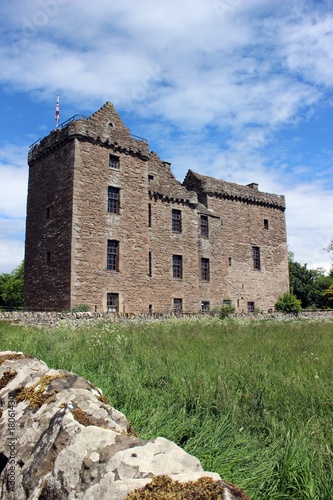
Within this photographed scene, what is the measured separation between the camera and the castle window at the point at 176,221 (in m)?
29.9

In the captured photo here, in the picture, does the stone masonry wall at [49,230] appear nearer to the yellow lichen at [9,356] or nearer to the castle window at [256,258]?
the yellow lichen at [9,356]

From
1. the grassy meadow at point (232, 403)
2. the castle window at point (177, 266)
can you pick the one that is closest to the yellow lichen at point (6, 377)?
the grassy meadow at point (232, 403)

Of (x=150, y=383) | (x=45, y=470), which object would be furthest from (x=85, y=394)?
(x=150, y=383)

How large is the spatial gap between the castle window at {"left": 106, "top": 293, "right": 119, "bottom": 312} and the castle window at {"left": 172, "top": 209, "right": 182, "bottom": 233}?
26.0 feet

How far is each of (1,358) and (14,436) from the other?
1.92m

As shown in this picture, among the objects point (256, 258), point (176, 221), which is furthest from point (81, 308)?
point (256, 258)

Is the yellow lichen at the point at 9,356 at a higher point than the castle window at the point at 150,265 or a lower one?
lower

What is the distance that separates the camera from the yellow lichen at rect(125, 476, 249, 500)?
190 centimetres

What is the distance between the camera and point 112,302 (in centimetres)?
2397

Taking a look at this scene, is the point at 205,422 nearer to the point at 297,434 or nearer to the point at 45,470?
the point at 297,434

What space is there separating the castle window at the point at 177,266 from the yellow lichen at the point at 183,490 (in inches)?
1073

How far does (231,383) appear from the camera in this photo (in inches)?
213

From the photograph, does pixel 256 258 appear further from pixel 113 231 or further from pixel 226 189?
pixel 113 231

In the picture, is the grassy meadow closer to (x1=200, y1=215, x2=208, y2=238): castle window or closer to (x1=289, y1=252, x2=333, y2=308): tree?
(x1=200, y1=215, x2=208, y2=238): castle window
